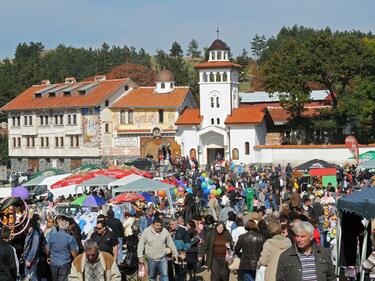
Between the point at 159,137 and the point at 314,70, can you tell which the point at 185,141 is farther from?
the point at 314,70

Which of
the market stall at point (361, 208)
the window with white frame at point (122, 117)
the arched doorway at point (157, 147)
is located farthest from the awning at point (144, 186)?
the window with white frame at point (122, 117)

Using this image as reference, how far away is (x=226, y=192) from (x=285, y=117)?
3834cm

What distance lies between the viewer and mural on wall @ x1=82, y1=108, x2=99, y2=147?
72.8m

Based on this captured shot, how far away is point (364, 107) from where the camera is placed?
192 ft

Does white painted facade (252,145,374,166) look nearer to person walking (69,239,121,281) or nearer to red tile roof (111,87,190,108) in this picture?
red tile roof (111,87,190,108)

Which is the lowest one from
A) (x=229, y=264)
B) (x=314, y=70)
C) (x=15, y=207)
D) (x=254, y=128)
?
(x=229, y=264)

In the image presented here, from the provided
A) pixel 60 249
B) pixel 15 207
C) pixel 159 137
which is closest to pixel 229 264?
pixel 60 249

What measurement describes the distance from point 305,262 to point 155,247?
18.5 ft

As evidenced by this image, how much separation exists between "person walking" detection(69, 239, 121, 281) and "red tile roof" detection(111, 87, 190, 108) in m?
60.9

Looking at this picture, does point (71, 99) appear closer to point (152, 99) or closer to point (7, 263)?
point (152, 99)

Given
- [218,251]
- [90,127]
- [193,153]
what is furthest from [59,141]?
[218,251]

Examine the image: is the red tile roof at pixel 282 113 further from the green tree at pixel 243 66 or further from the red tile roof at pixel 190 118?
the green tree at pixel 243 66

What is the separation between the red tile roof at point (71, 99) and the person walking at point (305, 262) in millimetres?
64818

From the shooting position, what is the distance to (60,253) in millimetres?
12750
